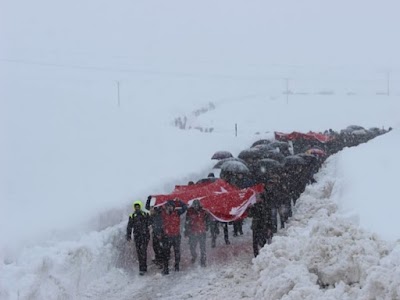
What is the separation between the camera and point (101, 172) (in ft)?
59.5

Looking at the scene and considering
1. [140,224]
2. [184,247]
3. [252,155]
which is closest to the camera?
[140,224]

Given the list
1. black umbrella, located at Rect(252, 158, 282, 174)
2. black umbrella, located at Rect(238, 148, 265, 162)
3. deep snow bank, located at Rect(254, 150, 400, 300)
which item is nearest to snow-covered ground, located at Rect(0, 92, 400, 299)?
deep snow bank, located at Rect(254, 150, 400, 300)

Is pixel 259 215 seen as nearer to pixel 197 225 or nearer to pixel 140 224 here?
pixel 197 225

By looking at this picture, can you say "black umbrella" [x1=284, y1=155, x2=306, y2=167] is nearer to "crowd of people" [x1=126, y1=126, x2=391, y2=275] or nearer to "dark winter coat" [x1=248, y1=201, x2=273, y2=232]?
"crowd of people" [x1=126, y1=126, x2=391, y2=275]

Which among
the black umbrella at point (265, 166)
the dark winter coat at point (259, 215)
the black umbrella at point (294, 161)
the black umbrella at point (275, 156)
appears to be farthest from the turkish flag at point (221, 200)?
the black umbrella at point (275, 156)

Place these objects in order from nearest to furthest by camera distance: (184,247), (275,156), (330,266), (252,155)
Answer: (330,266)
(184,247)
(275,156)
(252,155)

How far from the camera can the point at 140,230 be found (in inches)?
471

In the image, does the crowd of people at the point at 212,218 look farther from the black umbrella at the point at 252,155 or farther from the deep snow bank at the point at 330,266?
the deep snow bank at the point at 330,266

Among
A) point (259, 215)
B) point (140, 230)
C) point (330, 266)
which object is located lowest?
point (140, 230)

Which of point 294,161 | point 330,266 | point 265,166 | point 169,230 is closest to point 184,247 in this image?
point 169,230

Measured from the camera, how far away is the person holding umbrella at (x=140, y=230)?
11961 millimetres

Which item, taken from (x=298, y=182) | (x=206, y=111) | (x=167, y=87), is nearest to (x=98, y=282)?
(x=298, y=182)

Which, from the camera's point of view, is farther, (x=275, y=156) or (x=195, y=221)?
(x=275, y=156)

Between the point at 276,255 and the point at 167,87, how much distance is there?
68753 millimetres
